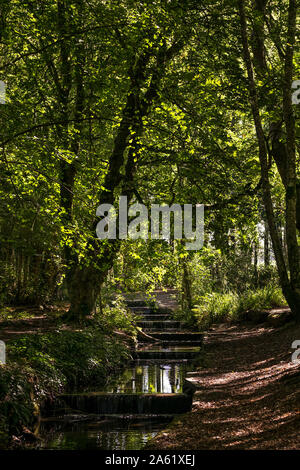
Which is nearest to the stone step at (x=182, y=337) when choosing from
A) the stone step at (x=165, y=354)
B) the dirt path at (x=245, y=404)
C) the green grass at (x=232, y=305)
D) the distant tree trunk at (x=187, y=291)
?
the green grass at (x=232, y=305)

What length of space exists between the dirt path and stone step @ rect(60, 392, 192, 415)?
59 centimetres

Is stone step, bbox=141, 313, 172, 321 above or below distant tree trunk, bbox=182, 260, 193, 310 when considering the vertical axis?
below

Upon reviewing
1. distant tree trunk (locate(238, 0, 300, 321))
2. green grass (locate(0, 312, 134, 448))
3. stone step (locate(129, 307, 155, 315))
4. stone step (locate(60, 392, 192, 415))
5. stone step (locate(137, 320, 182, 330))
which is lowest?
stone step (locate(137, 320, 182, 330))

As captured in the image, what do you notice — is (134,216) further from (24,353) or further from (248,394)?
(248,394)

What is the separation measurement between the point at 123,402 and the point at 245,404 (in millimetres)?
2513

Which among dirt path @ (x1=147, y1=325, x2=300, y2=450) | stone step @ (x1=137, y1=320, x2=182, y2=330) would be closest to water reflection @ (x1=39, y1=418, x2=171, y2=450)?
dirt path @ (x1=147, y1=325, x2=300, y2=450)

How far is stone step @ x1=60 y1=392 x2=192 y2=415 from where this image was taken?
25.4 ft

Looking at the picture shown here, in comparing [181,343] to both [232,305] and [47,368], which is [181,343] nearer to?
[232,305]

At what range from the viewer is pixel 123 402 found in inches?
309

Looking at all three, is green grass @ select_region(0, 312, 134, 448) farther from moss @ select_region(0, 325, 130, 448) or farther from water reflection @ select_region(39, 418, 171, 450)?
water reflection @ select_region(39, 418, 171, 450)

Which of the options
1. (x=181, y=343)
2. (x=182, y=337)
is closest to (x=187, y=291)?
(x=182, y=337)

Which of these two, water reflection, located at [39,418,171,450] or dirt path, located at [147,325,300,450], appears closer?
dirt path, located at [147,325,300,450]

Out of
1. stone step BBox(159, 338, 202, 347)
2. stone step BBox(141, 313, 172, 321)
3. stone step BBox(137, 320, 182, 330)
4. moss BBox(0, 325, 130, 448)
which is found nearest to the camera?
moss BBox(0, 325, 130, 448)
